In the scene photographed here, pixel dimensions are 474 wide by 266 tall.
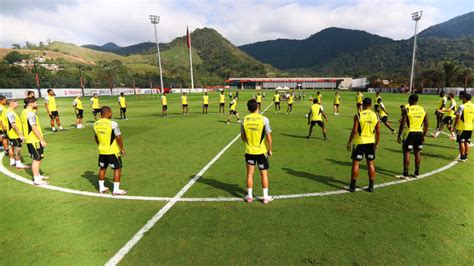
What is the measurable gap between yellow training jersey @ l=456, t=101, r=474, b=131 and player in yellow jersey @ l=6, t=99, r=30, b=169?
13477 mm

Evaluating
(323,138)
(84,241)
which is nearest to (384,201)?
(84,241)

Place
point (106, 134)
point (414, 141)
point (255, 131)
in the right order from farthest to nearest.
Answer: point (414, 141), point (106, 134), point (255, 131)

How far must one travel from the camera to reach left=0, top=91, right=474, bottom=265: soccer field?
408 cm

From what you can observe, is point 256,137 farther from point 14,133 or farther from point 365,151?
point 14,133

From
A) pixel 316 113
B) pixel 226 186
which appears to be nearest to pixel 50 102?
pixel 226 186

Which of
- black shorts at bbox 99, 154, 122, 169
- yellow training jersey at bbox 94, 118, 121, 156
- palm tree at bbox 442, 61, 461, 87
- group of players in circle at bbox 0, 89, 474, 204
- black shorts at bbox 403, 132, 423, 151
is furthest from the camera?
palm tree at bbox 442, 61, 461, 87

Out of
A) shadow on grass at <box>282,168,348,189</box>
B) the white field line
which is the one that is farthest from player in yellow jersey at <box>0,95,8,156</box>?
shadow on grass at <box>282,168,348,189</box>

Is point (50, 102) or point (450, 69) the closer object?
→ point (50, 102)

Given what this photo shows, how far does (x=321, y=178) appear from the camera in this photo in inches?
294

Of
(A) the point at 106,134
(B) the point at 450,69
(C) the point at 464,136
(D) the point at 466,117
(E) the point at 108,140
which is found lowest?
(C) the point at 464,136

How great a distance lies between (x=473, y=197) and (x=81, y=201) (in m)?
8.82

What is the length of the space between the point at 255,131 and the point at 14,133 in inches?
309

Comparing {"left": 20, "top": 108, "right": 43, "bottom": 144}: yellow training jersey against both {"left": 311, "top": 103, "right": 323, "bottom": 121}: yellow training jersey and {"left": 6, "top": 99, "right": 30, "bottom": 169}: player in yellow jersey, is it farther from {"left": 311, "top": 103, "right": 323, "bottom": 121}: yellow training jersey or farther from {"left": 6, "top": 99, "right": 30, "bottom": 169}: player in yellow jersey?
{"left": 311, "top": 103, "right": 323, "bottom": 121}: yellow training jersey

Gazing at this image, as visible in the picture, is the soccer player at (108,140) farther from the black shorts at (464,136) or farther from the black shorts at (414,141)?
the black shorts at (464,136)
